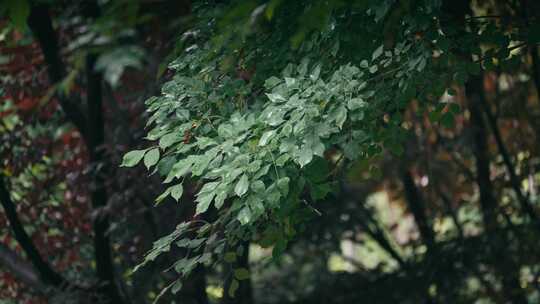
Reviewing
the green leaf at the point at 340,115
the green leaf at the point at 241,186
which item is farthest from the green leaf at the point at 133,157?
the green leaf at the point at 340,115

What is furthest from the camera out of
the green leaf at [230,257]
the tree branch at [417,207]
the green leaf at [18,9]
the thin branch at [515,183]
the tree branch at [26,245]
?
the tree branch at [417,207]

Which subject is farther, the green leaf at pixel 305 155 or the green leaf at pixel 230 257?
the green leaf at pixel 230 257

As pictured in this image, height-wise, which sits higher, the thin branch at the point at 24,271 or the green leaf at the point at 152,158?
the green leaf at the point at 152,158

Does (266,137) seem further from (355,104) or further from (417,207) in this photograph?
(417,207)

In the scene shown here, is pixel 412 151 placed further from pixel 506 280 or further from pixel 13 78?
pixel 13 78

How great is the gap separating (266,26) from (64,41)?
252 cm

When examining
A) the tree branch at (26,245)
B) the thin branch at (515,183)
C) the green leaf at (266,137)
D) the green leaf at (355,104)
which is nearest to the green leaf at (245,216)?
the green leaf at (266,137)

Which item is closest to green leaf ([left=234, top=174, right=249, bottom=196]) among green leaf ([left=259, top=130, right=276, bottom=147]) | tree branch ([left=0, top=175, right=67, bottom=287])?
green leaf ([left=259, top=130, right=276, bottom=147])

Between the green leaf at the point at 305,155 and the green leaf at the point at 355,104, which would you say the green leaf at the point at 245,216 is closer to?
the green leaf at the point at 305,155

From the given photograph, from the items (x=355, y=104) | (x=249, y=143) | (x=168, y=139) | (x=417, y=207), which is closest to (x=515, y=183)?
(x=417, y=207)

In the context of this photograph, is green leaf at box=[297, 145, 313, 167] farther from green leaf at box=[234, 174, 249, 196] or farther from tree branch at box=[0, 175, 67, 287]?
tree branch at box=[0, 175, 67, 287]

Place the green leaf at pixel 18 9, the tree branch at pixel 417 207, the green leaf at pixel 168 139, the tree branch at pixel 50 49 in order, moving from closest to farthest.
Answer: the green leaf at pixel 18 9, the green leaf at pixel 168 139, the tree branch at pixel 50 49, the tree branch at pixel 417 207

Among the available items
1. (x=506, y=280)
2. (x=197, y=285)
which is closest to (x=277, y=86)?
(x=197, y=285)

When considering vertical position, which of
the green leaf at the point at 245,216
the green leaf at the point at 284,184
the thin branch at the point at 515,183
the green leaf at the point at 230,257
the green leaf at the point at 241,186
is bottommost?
the thin branch at the point at 515,183
